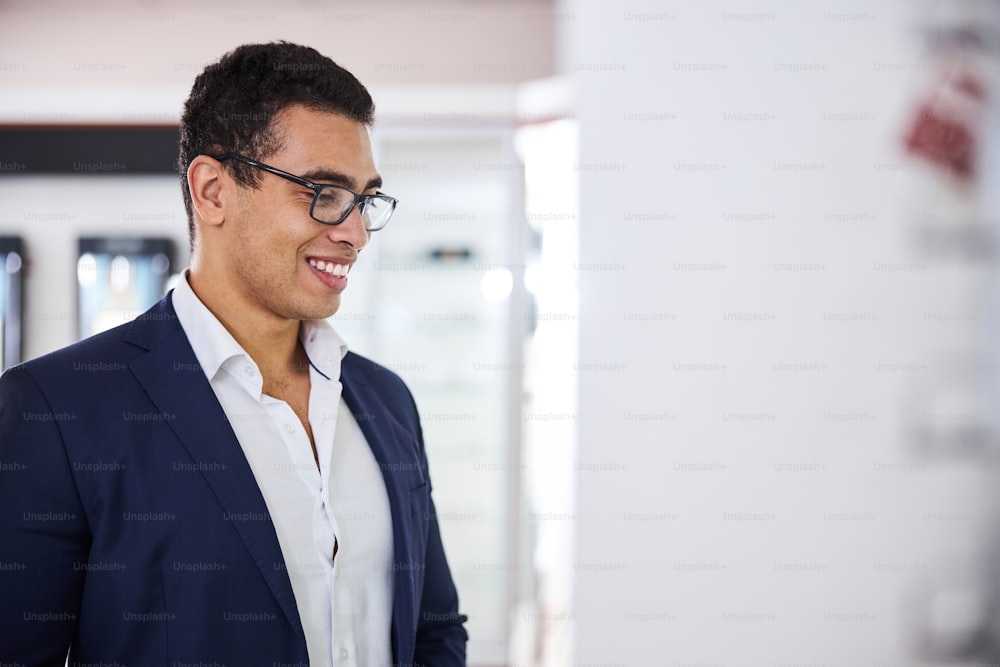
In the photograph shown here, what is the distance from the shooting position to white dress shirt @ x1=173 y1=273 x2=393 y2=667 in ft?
3.33

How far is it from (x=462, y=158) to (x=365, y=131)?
1763mm

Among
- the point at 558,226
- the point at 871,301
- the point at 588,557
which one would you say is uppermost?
the point at 558,226

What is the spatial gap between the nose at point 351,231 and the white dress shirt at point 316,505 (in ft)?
0.77

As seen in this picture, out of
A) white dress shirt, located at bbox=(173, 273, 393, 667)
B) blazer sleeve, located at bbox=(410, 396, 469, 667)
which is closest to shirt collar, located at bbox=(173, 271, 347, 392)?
white dress shirt, located at bbox=(173, 273, 393, 667)

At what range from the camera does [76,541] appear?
0.89 m

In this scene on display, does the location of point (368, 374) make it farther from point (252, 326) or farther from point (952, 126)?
point (952, 126)

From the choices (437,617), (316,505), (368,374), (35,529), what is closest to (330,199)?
(368,374)

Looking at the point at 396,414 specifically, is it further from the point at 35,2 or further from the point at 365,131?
the point at 35,2

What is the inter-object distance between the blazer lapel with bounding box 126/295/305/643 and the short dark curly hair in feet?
0.92

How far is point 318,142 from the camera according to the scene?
42.8 inches

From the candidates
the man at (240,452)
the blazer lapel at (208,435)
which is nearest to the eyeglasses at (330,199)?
the man at (240,452)

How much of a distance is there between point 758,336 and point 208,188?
55.8 inches

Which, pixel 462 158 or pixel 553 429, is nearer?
pixel 553 429

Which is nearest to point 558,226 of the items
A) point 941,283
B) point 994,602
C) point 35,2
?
point 941,283
